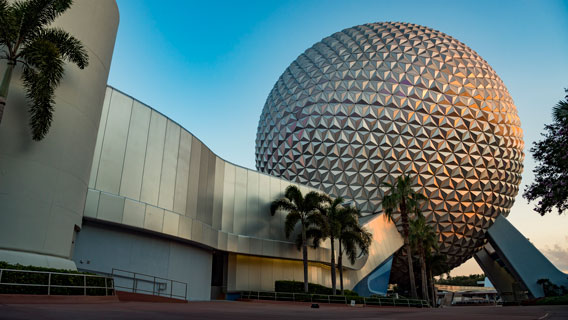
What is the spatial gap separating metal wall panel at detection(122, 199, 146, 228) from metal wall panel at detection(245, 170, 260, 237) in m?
9.48

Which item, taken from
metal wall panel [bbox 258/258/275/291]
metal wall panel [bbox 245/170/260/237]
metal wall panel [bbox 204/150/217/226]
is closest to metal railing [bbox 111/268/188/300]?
metal wall panel [bbox 204/150/217/226]

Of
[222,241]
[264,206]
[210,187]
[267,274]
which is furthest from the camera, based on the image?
[264,206]

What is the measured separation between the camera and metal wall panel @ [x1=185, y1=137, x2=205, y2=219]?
23672 millimetres

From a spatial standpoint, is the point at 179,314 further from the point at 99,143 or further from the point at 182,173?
the point at 182,173

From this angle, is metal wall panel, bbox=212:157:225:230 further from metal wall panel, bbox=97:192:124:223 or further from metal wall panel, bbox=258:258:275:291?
metal wall panel, bbox=97:192:124:223

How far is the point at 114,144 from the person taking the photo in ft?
64.8

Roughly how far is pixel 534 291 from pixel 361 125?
22.0 meters

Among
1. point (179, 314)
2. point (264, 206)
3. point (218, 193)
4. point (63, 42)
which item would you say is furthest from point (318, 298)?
point (63, 42)

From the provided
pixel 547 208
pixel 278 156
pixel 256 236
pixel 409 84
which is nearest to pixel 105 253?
pixel 256 236

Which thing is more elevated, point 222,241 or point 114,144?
point 114,144

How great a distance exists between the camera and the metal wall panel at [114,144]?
19109mm

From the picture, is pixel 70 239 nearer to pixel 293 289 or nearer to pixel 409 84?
pixel 293 289

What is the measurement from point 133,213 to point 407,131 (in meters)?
26.2

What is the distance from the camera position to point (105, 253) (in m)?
19.0
